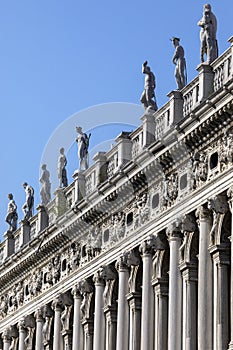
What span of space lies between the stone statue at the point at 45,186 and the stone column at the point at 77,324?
774 centimetres

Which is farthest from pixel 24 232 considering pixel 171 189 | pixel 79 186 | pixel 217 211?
pixel 217 211

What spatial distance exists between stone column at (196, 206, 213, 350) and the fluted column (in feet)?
35.4

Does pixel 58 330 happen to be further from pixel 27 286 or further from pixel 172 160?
pixel 172 160

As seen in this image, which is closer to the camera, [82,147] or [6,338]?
[82,147]

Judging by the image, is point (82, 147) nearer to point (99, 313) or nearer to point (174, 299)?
point (99, 313)

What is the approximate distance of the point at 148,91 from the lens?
57.4 metres

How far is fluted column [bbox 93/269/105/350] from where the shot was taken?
200 ft

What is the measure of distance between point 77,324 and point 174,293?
39.9ft

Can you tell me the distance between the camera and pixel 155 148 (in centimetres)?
5406

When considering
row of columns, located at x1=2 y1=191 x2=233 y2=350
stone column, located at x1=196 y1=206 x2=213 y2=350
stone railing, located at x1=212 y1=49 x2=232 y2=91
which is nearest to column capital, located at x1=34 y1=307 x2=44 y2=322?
row of columns, located at x1=2 y1=191 x2=233 y2=350

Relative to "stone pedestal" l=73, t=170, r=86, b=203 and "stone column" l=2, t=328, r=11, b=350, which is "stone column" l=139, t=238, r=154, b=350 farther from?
"stone column" l=2, t=328, r=11, b=350

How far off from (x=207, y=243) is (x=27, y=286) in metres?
22.9

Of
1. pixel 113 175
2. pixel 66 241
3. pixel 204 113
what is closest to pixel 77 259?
pixel 66 241

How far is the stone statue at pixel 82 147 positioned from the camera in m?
64.9
